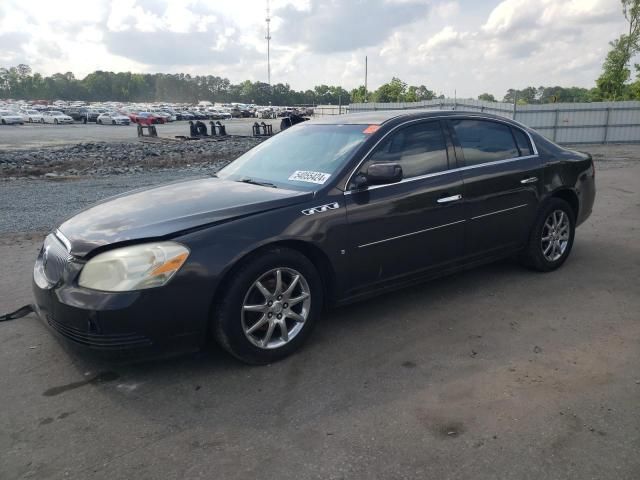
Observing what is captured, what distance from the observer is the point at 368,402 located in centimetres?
310

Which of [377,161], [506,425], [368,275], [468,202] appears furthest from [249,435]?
[468,202]

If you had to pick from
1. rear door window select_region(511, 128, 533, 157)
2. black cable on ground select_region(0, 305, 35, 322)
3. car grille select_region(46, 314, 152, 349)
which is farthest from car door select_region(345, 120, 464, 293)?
black cable on ground select_region(0, 305, 35, 322)

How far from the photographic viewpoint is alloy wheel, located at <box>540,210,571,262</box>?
5348mm

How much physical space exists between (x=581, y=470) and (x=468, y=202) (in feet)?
8.16

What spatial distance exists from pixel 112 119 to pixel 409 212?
54048 mm

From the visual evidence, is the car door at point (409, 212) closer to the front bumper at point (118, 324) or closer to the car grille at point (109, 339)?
the front bumper at point (118, 324)

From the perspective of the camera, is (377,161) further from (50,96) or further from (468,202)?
(50,96)

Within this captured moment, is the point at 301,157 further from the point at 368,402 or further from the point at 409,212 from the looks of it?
the point at 368,402

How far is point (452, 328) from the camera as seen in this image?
4129 millimetres

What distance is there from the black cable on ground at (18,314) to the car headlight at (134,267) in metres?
1.61

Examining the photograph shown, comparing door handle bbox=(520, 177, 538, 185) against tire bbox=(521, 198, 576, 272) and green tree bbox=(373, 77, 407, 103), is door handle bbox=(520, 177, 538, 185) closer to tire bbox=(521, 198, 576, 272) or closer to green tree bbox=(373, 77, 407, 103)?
tire bbox=(521, 198, 576, 272)

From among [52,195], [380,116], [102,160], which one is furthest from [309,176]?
[102,160]

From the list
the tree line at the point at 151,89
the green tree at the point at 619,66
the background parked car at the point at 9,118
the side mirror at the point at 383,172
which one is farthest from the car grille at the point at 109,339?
the tree line at the point at 151,89

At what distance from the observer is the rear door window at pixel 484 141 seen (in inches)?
185
